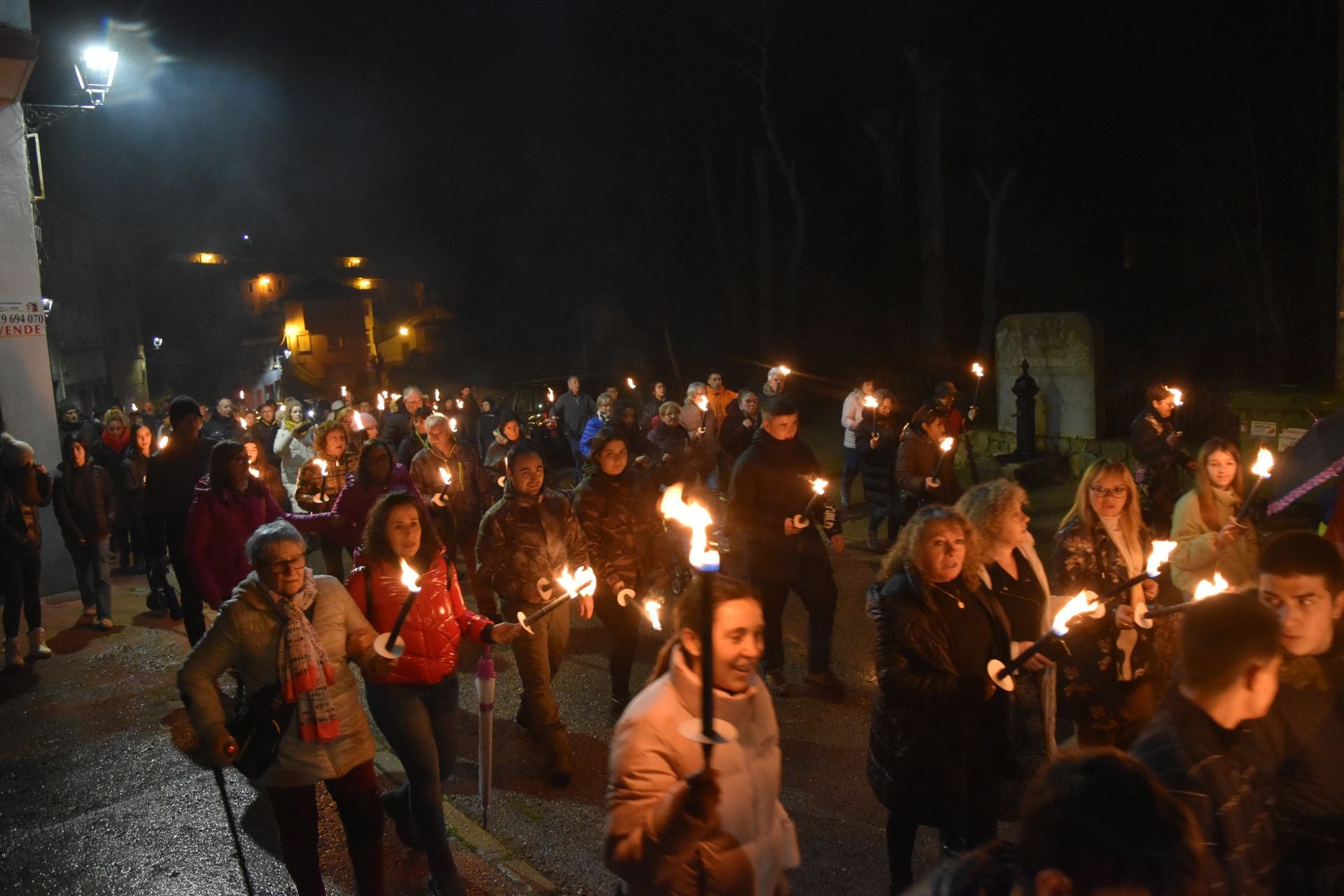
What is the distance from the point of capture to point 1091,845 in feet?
5.93

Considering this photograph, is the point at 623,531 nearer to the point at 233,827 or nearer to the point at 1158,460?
the point at 233,827

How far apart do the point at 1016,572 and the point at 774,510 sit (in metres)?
1.96

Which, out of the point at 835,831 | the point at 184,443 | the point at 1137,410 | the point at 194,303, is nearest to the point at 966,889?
the point at 835,831

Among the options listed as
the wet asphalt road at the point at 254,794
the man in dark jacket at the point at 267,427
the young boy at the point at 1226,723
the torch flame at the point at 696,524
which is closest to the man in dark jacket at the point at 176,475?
the wet asphalt road at the point at 254,794

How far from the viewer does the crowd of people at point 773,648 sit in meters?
2.64

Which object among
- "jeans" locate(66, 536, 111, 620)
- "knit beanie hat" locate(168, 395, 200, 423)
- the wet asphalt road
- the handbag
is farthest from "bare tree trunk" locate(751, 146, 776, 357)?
the handbag

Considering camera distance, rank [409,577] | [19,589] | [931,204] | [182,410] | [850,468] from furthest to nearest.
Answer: [931,204] → [850,468] → [19,589] → [182,410] → [409,577]

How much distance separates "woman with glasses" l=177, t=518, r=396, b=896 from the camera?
13.4ft

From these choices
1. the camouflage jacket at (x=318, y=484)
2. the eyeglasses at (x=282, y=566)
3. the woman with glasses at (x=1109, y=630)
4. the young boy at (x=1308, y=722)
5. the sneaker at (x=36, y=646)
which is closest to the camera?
the young boy at (x=1308, y=722)

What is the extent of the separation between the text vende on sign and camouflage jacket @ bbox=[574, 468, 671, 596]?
8.47 meters

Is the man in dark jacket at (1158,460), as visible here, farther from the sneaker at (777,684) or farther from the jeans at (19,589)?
the jeans at (19,589)

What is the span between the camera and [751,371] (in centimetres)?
3362

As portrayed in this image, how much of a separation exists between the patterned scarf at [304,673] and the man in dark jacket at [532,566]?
1764 mm

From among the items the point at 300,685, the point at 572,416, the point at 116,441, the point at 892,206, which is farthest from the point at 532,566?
the point at 892,206
